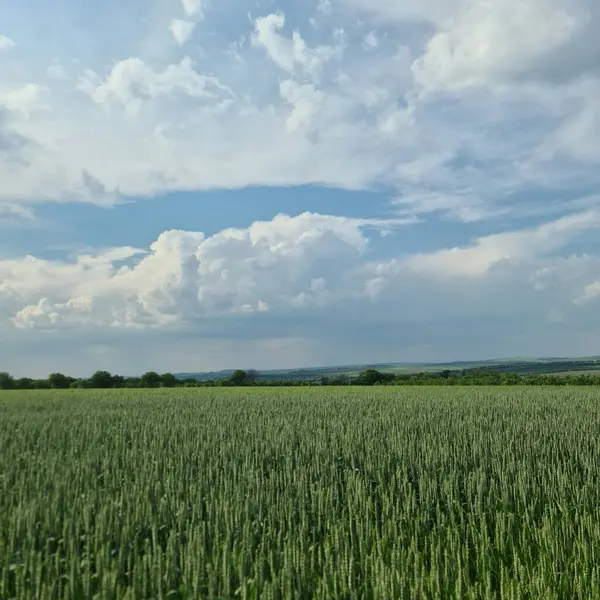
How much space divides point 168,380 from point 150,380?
5.13 feet

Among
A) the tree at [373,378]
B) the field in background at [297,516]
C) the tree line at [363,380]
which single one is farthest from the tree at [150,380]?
the field in background at [297,516]

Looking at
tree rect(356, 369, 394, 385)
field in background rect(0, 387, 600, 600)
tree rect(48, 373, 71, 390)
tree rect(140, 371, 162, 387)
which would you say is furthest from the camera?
tree rect(356, 369, 394, 385)

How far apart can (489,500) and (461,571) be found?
8.77 feet

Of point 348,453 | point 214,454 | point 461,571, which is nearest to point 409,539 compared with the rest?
point 461,571

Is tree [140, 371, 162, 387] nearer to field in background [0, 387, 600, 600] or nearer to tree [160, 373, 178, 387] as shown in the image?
tree [160, 373, 178, 387]

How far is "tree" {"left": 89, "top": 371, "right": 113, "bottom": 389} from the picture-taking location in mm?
40822

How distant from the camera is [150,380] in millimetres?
45281

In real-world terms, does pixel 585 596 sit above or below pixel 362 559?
below

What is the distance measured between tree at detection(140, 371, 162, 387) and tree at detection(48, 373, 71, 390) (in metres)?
8.75

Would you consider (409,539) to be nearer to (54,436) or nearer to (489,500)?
(489,500)

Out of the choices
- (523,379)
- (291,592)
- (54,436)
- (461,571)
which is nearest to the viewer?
(291,592)

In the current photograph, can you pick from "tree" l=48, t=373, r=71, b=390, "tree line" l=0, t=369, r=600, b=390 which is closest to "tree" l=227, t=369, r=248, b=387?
"tree line" l=0, t=369, r=600, b=390

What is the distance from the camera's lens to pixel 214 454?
10.8 meters

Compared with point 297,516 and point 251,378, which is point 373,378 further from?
point 297,516
